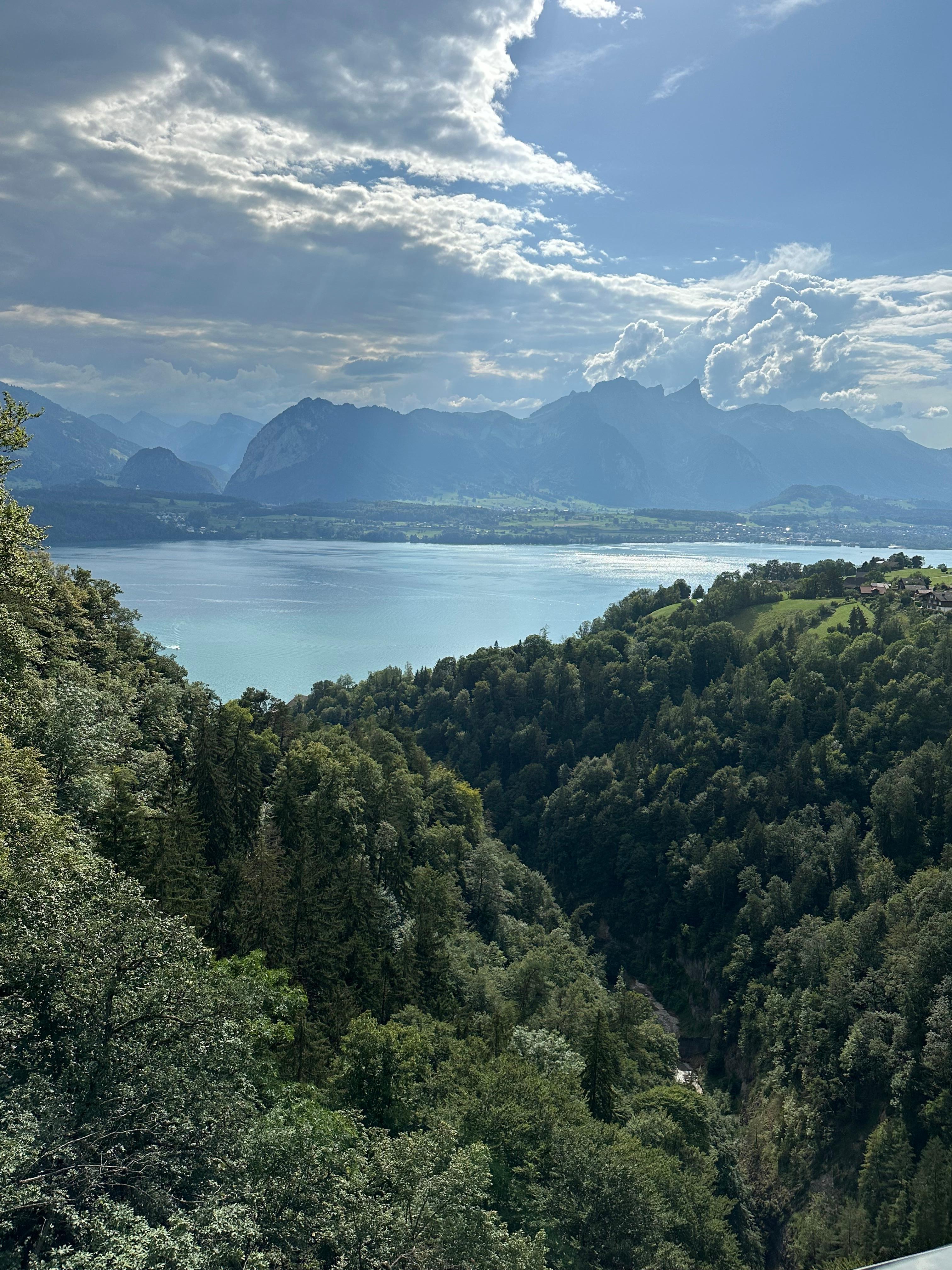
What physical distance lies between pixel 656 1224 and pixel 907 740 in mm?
53667

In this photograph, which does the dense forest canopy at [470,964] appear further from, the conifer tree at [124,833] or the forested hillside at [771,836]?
the forested hillside at [771,836]

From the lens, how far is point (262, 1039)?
16.1m

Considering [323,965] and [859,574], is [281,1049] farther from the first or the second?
[859,574]

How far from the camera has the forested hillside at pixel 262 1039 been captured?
10.8 meters

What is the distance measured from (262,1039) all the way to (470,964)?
23.5 m

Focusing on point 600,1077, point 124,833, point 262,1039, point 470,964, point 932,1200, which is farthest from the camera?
point 470,964

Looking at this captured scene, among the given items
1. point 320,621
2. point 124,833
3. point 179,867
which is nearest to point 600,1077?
point 179,867

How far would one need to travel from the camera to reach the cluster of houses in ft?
277

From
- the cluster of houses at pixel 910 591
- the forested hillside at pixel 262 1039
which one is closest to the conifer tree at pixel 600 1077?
the forested hillside at pixel 262 1039

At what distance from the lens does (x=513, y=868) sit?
203ft

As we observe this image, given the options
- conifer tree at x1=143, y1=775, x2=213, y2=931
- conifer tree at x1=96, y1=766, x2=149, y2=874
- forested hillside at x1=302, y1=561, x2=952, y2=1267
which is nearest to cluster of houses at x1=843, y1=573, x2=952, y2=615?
forested hillside at x1=302, y1=561, x2=952, y2=1267

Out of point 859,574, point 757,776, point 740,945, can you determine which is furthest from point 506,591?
point 740,945

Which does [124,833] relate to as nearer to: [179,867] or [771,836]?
[179,867]

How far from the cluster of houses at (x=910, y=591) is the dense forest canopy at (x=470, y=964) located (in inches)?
227
